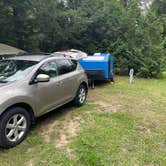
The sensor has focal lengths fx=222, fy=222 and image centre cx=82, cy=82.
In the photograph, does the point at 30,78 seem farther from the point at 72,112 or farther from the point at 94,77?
the point at 94,77

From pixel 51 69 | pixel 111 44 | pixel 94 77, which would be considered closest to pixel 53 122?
pixel 51 69

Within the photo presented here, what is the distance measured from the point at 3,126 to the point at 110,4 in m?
12.5

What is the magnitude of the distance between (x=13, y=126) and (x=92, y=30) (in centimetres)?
1167

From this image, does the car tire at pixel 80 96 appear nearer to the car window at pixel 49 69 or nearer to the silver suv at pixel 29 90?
the silver suv at pixel 29 90

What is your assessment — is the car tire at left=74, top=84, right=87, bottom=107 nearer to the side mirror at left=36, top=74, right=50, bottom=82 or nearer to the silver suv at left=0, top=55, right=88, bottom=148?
the silver suv at left=0, top=55, right=88, bottom=148

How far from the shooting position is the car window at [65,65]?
16.5ft

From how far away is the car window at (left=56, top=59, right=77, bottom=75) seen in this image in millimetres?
5035

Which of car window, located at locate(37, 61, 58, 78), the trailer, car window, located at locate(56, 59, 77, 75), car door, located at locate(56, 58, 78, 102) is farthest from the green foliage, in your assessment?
car window, located at locate(37, 61, 58, 78)

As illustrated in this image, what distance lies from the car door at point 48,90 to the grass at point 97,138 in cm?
44

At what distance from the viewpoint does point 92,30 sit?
47.1ft

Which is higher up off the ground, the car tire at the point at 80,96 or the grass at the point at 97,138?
the car tire at the point at 80,96

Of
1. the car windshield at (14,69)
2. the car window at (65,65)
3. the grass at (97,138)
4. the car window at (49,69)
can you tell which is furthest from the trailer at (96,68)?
the car windshield at (14,69)

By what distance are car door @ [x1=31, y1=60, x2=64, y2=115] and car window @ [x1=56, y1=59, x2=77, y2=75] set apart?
16 centimetres

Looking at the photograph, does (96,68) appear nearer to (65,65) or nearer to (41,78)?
(65,65)
